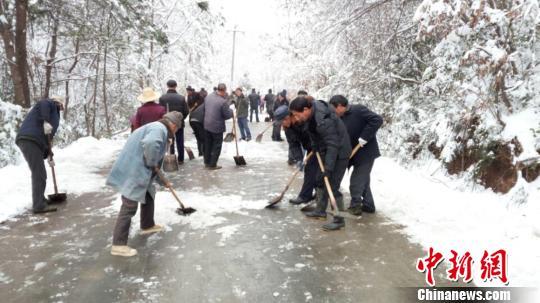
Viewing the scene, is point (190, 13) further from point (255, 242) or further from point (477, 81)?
A: point (255, 242)

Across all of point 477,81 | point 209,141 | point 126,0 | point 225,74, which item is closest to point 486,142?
point 477,81

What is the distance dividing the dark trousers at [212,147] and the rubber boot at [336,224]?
4.39m

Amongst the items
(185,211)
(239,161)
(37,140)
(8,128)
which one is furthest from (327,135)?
(8,128)

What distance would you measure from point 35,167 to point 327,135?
3982 mm

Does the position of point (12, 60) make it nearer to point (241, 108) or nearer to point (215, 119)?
point (215, 119)

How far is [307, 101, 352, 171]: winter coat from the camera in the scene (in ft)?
16.7

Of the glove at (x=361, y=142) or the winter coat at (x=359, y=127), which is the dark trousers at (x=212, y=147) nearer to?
the winter coat at (x=359, y=127)

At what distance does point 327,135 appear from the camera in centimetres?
509

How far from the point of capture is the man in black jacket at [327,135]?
16.7 ft

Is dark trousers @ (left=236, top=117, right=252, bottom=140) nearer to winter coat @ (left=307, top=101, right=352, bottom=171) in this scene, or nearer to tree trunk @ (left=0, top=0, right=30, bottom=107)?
tree trunk @ (left=0, top=0, right=30, bottom=107)

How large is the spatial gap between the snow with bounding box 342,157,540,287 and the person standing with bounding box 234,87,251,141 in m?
7.24

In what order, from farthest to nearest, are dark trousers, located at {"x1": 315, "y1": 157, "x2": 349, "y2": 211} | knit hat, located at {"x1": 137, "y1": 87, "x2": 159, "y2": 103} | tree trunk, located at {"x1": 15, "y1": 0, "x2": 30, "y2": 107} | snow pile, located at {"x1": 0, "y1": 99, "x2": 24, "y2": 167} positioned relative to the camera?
tree trunk, located at {"x1": 15, "y1": 0, "x2": 30, "y2": 107} < snow pile, located at {"x1": 0, "y1": 99, "x2": 24, "y2": 167} < knit hat, located at {"x1": 137, "y1": 87, "x2": 159, "y2": 103} < dark trousers, located at {"x1": 315, "y1": 157, "x2": 349, "y2": 211}

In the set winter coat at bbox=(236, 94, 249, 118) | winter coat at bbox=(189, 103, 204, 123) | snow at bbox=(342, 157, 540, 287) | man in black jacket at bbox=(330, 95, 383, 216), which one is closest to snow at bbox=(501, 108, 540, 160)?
snow at bbox=(342, 157, 540, 287)

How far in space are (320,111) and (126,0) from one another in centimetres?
670
